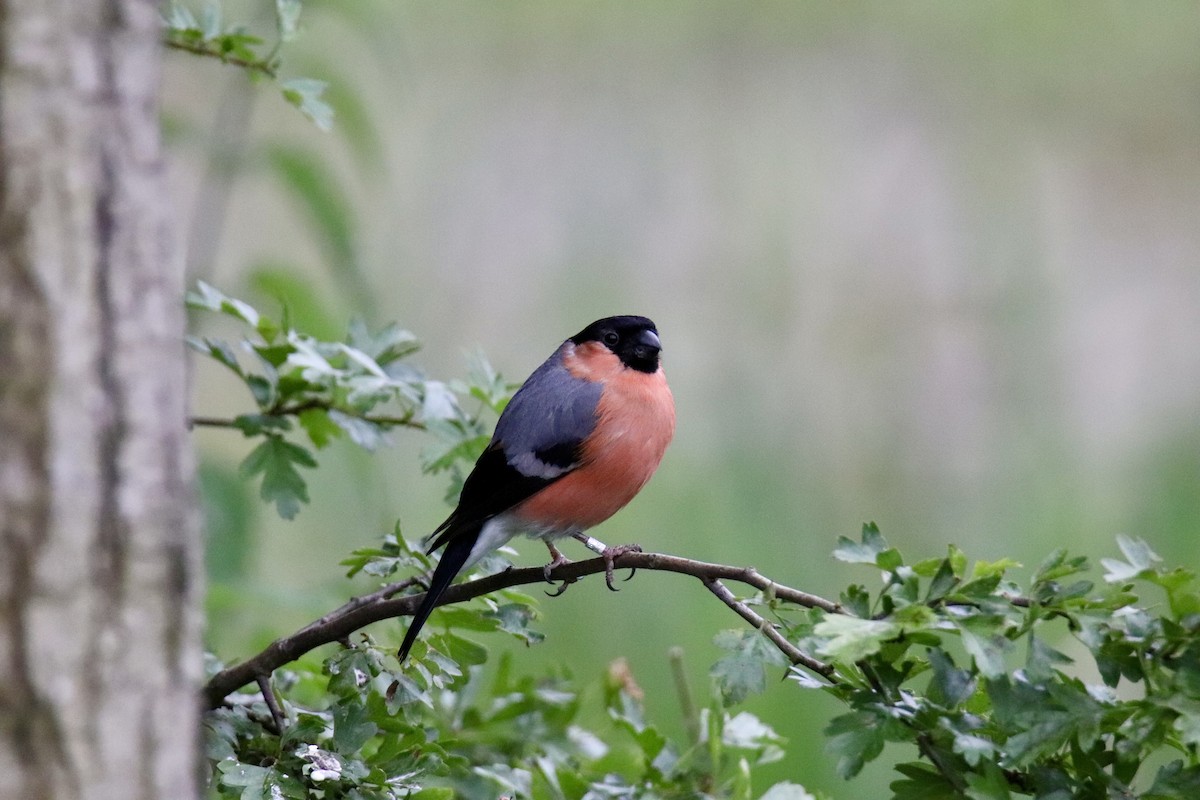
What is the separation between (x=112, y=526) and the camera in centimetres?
94

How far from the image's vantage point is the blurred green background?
13.5 feet

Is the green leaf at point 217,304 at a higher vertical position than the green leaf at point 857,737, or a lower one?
higher

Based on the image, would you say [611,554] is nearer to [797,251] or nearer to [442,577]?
[442,577]

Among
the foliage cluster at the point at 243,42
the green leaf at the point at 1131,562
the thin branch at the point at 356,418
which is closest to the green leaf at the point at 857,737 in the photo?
the green leaf at the point at 1131,562

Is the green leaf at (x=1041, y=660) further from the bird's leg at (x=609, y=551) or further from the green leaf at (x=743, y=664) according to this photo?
the bird's leg at (x=609, y=551)

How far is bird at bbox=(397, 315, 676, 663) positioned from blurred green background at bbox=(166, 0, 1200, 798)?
1.45 m

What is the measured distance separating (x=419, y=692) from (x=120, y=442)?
0.54 meters

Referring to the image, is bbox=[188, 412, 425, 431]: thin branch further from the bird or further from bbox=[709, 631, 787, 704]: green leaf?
bbox=[709, 631, 787, 704]: green leaf

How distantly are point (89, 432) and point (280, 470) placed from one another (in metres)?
0.69

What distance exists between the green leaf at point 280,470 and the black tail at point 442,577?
210 millimetres

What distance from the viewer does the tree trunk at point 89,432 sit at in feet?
2.99

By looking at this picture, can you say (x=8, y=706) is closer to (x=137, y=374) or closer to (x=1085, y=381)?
(x=137, y=374)

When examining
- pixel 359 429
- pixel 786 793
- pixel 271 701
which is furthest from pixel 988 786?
pixel 359 429

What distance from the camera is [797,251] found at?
4977mm
